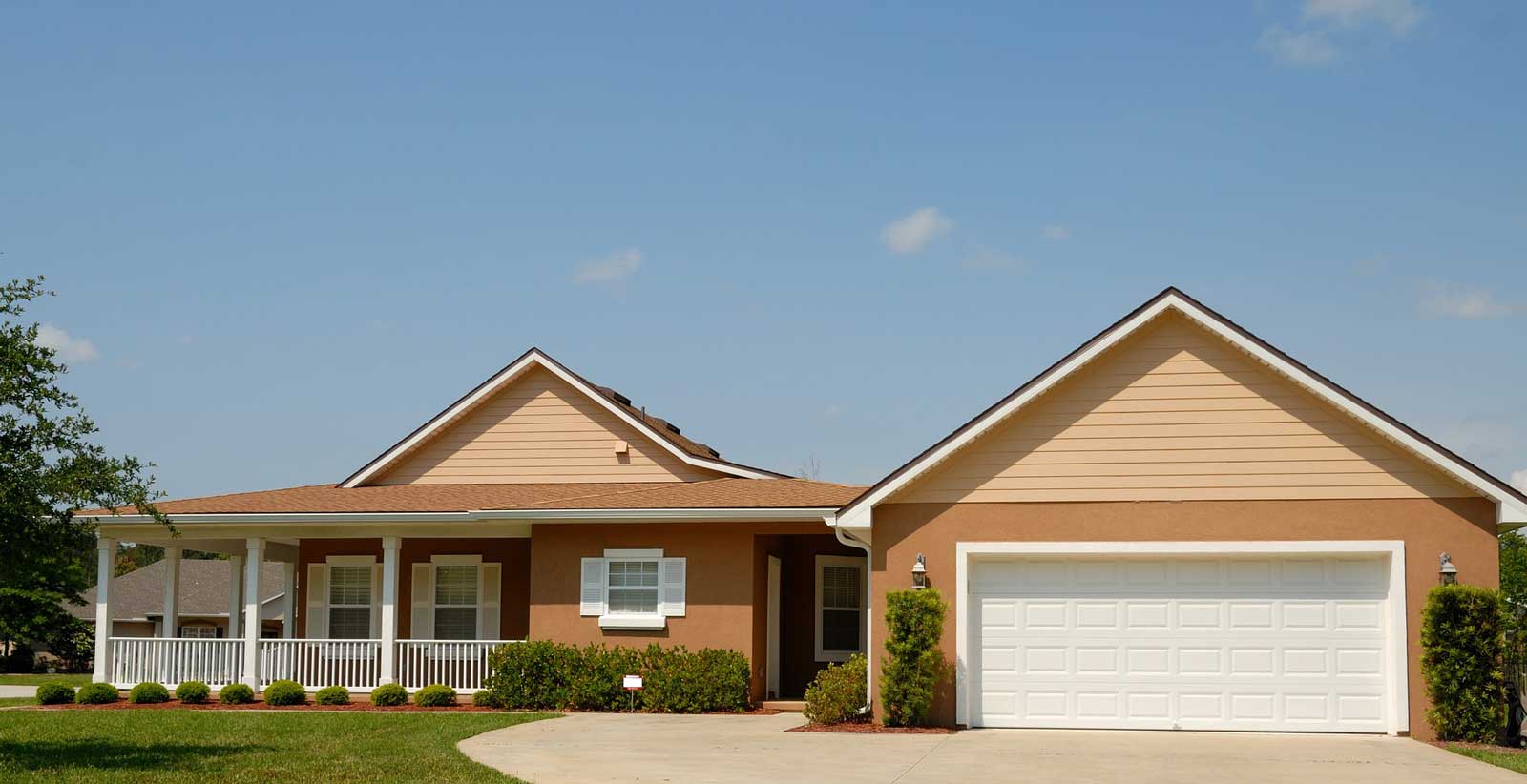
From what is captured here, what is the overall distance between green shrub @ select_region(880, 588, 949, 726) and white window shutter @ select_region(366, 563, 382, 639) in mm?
11171

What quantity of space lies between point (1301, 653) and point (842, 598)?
8698 mm

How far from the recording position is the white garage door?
17.6m

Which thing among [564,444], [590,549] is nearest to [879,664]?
[590,549]

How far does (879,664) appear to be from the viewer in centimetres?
1852

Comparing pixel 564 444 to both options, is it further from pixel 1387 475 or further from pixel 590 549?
A: pixel 1387 475

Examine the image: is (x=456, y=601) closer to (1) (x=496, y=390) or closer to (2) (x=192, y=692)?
(1) (x=496, y=390)

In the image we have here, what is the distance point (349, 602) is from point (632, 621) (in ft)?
22.4

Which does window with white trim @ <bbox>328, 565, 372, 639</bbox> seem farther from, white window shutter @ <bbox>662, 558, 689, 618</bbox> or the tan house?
the tan house

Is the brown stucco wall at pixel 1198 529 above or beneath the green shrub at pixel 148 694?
above

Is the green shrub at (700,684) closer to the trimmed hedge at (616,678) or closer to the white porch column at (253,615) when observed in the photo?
the trimmed hedge at (616,678)

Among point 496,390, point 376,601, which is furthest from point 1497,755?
point 376,601

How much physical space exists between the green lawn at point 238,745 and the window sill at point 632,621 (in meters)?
2.11

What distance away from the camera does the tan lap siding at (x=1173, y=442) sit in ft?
58.1

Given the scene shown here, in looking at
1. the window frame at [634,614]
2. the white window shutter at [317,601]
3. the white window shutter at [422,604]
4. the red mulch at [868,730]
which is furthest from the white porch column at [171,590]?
the red mulch at [868,730]
